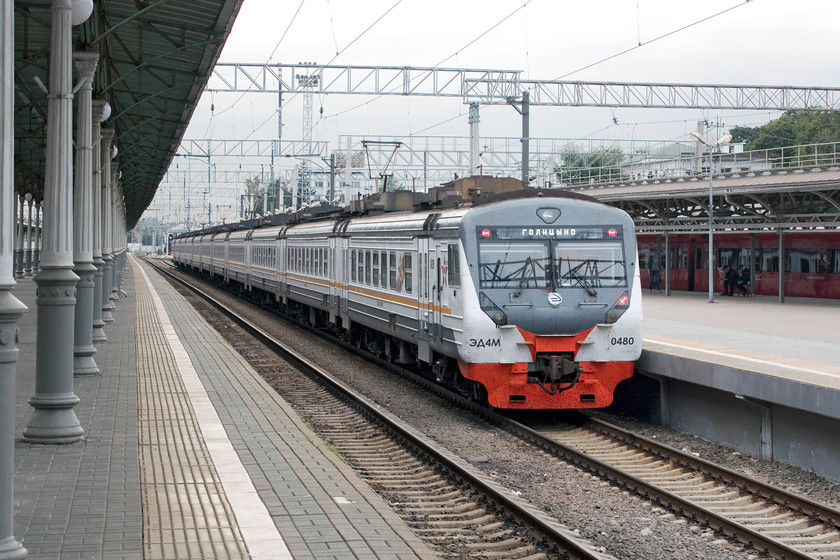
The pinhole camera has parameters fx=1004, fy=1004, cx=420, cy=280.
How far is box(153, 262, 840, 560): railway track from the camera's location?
7.89m

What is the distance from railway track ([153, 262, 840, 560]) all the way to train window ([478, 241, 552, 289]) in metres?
1.77

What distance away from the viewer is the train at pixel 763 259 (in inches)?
1123

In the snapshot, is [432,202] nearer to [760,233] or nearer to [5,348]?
[5,348]

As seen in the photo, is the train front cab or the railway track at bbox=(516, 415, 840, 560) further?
the train front cab

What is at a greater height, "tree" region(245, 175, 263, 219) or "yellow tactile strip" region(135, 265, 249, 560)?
"tree" region(245, 175, 263, 219)

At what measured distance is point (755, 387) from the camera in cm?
1122

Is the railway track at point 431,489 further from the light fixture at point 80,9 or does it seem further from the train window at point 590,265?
the light fixture at point 80,9

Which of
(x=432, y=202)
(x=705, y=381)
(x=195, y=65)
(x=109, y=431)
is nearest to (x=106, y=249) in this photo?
(x=195, y=65)

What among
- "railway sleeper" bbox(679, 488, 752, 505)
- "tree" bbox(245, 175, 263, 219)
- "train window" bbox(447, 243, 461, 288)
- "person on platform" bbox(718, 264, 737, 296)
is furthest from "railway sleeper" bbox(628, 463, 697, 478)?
"tree" bbox(245, 175, 263, 219)

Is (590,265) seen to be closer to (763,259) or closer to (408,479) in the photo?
(408,479)

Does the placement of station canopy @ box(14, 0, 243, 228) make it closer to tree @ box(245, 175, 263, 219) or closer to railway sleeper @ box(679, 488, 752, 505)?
railway sleeper @ box(679, 488, 752, 505)

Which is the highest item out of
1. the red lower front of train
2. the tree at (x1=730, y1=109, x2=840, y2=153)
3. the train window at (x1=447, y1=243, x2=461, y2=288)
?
the tree at (x1=730, y1=109, x2=840, y2=153)

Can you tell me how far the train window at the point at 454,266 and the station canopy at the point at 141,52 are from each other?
417 centimetres

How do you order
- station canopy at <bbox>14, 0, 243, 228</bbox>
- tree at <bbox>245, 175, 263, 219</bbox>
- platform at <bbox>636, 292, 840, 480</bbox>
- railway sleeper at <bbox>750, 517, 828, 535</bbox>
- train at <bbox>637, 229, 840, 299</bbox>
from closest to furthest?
railway sleeper at <bbox>750, 517, 828, 535</bbox> < platform at <bbox>636, 292, 840, 480</bbox> < station canopy at <bbox>14, 0, 243, 228</bbox> < train at <bbox>637, 229, 840, 299</bbox> < tree at <bbox>245, 175, 263, 219</bbox>
